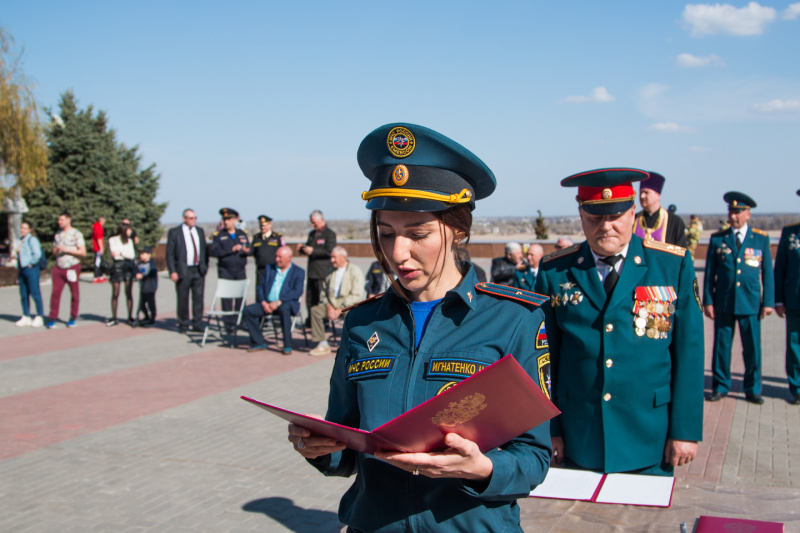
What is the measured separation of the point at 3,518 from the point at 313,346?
Answer: 647 cm

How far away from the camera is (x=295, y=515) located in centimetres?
454

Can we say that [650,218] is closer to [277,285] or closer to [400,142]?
[400,142]

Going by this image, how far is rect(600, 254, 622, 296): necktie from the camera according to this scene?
3.11m

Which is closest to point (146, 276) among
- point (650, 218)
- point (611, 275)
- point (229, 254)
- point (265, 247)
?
point (229, 254)

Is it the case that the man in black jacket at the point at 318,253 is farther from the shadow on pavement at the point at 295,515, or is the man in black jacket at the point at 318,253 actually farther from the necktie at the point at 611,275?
the necktie at the point at 611,275

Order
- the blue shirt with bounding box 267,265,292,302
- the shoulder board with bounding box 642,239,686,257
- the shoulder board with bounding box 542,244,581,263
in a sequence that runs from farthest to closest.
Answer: the blue shirt with bounding box 267,265,292,302 → the shoulder board with bounding box 542,244,581,263 → the shoulder board with bounding box 642,239,686,257

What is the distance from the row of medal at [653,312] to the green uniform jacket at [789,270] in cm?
513

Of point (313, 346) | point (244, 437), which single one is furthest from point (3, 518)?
point (313, 346)

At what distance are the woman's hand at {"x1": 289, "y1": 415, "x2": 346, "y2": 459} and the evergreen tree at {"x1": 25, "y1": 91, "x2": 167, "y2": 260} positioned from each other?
29.1 meters

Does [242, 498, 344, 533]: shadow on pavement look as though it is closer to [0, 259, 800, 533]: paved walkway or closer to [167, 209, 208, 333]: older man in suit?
[0, 259, 800, 533]: paved walkway

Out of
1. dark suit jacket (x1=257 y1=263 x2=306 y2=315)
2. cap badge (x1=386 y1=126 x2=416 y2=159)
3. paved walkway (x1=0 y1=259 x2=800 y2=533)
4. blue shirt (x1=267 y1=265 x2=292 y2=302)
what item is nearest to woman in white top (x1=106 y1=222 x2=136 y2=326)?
paved walkway (x1=0 y1=259 x2=800 y2=533)

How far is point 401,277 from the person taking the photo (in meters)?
1.80

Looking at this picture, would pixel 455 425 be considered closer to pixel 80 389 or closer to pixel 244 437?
pixel 244 437

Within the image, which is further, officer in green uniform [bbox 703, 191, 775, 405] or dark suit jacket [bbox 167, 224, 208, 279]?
dark suit jacket [bbox 167, 224, 208, 279]
